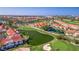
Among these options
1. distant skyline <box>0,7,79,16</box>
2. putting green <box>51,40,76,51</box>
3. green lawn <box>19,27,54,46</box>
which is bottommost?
putting green <box>51,40,76,51</box>

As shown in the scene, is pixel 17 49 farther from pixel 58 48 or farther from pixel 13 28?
pixel 58 48

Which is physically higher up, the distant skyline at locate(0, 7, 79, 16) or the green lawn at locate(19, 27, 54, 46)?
the distant skyline at locate(0, 7, 79, 16)

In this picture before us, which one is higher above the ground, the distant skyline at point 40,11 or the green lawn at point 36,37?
the distant skyline at point 40,11

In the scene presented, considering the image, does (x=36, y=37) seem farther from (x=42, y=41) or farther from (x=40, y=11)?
(x=40, y=11)

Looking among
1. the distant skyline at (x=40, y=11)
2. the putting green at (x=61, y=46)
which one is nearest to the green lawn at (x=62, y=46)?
the putting green at (x=61, y=46)

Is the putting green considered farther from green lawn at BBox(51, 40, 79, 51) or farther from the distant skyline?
the distant skyline

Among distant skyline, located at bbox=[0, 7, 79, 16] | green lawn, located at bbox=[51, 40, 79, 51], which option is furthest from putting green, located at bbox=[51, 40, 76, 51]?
distant skyline, located at bbox=[0, 7, 79, 16]

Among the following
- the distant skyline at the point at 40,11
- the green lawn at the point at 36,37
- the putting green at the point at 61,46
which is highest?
the distant skyline at the point at 40,11

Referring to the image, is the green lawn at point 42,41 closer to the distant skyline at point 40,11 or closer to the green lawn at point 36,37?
the green lawn at point 36,37
